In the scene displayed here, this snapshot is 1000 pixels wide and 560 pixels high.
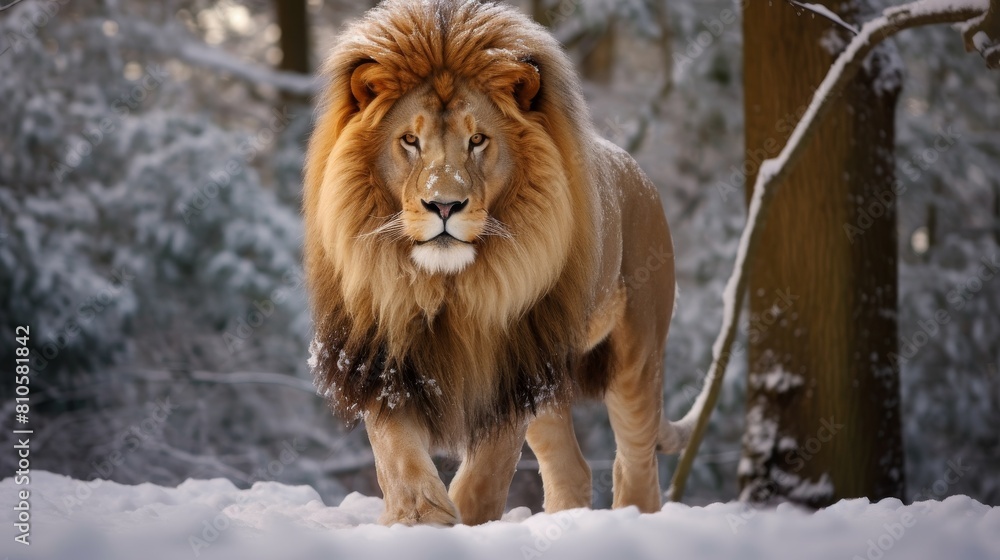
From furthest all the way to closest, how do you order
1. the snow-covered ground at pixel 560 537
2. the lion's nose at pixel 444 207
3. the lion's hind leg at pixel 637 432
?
the lion's hind leg at pixel 637 432 < the lion's nose at pixel 444 207 < the snow-covered ground at pixel 560 537

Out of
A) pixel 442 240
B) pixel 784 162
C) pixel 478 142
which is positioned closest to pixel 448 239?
pixel 442 240

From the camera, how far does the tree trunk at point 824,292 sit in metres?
5.00

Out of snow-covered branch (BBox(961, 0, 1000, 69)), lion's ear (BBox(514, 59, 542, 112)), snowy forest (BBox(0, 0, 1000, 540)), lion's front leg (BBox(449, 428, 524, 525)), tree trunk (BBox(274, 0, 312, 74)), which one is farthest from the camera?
tree trunk (BBox(274, 0, 312, 74))

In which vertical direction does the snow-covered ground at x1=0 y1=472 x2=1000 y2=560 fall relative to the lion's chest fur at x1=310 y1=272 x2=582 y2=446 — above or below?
below

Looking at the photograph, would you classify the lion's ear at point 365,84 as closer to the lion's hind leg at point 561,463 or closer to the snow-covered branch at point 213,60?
the lion's hind leg at point 561,463

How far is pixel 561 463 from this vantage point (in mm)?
4238

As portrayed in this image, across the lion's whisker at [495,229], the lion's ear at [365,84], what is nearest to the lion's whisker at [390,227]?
the lion's whisker at [495,229]

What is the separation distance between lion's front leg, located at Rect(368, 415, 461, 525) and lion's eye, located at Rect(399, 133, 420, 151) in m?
0.78

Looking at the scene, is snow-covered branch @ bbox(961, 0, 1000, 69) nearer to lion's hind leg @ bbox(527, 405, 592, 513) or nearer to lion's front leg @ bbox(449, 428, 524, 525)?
lion's hind leg @ bbox(527, 405, 592, 513)

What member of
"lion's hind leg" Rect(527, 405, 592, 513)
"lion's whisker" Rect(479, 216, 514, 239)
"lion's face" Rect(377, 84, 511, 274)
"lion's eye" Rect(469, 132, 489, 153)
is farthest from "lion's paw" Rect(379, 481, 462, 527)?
"lion's hind leg" Rect(527, 405, 592, 513)

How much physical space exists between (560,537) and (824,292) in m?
2.70

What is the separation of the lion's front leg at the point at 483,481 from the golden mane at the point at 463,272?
181 mm

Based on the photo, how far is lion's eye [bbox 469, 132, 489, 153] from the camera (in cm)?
323

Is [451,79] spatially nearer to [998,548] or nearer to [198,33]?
[998,548]
